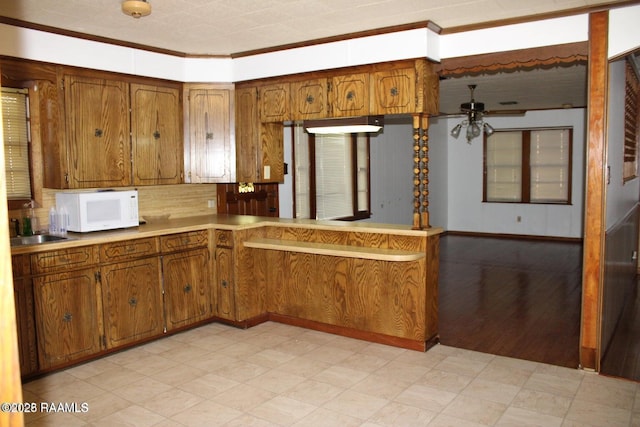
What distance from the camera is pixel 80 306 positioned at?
3.90 meters

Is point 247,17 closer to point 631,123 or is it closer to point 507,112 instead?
point 631,123

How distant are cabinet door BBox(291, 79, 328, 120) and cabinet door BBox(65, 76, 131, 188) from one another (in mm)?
1504

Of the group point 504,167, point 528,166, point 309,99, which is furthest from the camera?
point 504,167

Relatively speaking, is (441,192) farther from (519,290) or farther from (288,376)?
(288,376)

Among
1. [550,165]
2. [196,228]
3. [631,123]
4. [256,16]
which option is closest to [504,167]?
[550,165]

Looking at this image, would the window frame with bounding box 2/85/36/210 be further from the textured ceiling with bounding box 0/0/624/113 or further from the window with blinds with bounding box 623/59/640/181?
the window with blinds with bounding box 623/59/640/181

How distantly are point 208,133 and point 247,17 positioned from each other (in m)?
1.61

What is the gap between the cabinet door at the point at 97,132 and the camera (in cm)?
426

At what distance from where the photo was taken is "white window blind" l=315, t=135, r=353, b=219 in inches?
284

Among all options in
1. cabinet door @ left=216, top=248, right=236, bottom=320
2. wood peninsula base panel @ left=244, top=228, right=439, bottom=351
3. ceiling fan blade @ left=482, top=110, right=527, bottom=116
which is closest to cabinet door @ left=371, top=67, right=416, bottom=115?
wood peninsula base panel @ left=244, top=228, right=439, bottom=351

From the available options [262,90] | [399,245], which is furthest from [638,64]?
[262,90]

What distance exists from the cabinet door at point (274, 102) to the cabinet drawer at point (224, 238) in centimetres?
115

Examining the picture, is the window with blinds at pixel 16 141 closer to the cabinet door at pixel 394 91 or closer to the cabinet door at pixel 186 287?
the cabinet door at pixel 186 287

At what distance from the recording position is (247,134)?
5.14m
